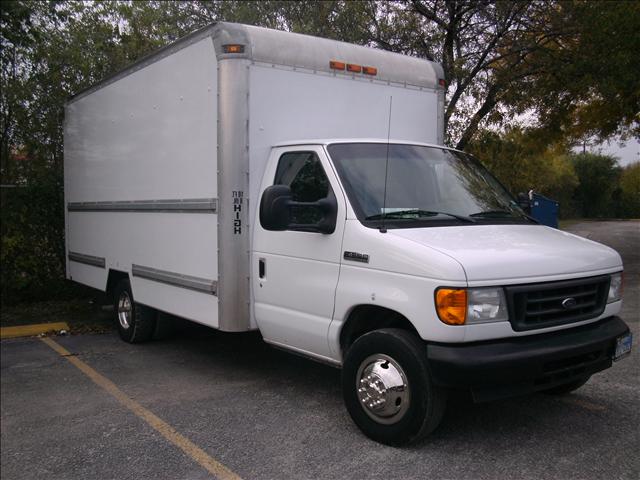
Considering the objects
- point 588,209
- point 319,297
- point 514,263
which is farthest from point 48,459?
point 588,209

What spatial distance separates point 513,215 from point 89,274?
585cm

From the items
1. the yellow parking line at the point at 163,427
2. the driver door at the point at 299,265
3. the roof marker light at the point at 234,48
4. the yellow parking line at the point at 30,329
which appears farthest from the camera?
the yellow parking line at the point at 30,329

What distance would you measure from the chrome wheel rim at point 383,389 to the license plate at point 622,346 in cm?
159

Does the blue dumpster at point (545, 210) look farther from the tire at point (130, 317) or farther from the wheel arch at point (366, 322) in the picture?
the wheel arch at point (366, 322)

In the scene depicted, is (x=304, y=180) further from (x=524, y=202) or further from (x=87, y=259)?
(x=87, y=259)

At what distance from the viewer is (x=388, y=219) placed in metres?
4.64

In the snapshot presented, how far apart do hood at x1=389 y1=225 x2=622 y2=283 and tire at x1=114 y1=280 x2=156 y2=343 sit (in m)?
4.13

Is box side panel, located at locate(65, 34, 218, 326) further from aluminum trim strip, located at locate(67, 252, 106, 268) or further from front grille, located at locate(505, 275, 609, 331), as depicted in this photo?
front grille, located at locate(505, 275, 609, 331)

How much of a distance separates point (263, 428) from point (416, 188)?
2.21 metres

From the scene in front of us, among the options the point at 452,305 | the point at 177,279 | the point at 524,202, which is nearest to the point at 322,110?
the point at 524,202

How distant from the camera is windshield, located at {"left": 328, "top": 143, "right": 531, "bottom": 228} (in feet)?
15.5

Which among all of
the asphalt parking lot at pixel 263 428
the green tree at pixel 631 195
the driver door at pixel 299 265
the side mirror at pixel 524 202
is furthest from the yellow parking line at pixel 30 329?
the green tree at pixel 631 195

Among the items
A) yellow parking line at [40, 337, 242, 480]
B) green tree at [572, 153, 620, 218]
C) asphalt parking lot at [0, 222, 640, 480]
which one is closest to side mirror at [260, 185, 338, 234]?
asphalt parking lot at [0, 222, 640, 480]

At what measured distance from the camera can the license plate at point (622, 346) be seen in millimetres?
4527
